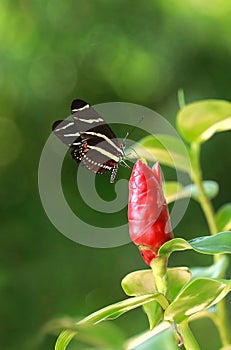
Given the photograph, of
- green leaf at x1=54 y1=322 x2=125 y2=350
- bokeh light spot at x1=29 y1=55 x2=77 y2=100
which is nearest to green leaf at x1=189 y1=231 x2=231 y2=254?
green leaf at x1=54 y1=322 x2=125 y2=350

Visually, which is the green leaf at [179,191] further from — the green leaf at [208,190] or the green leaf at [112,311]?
the green leaf at [112,311]

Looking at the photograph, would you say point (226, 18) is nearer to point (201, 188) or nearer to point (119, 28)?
point (119, 28)

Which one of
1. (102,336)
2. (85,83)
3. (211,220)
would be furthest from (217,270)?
(85,83)

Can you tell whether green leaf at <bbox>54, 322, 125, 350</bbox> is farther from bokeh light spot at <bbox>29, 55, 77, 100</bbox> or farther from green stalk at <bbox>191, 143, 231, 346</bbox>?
bokeh light spot at <bbox>29, 55, 77, 100</bbox>

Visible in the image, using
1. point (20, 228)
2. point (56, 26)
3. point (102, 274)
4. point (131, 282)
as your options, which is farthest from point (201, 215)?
point (131, 282)

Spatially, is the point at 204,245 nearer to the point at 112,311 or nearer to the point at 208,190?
the point at 112,311

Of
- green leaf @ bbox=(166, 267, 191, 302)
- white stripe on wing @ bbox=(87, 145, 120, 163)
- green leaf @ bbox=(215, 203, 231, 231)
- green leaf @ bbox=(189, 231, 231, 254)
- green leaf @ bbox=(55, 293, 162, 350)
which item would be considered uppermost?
white stripe on wing @ bbox=(87, 145, 120, 163)

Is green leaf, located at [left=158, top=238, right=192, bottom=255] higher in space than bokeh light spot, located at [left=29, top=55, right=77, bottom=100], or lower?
lower
